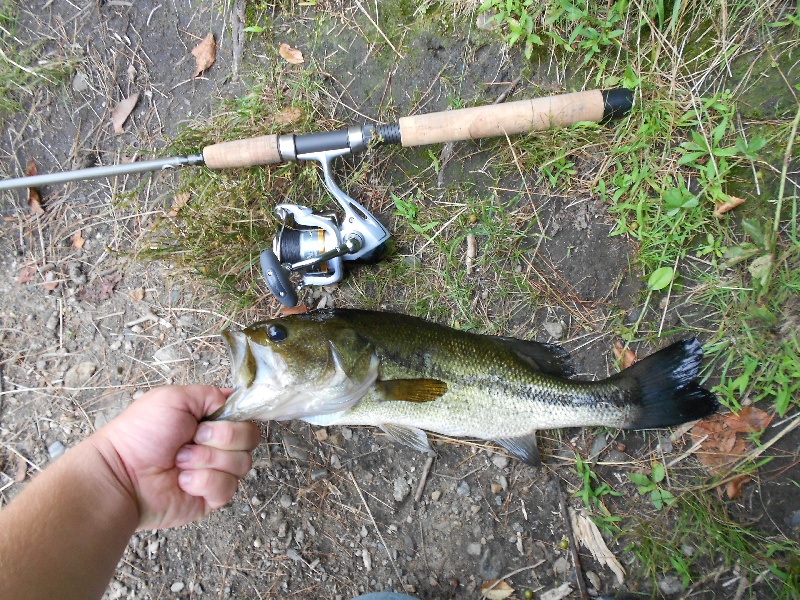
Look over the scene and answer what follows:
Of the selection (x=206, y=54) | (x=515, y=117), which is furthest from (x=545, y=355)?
(x=206, y=54)

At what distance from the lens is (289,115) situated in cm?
333

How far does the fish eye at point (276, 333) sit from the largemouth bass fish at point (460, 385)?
2 centimetres

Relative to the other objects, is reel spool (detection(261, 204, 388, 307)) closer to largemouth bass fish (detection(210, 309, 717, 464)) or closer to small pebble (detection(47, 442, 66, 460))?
largemouth bass fish (detection(210, 309, 717, 464))

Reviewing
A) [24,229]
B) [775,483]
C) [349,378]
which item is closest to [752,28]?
[775,483]

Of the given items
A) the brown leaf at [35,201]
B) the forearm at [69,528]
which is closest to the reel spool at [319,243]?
the forearm at [69,528]

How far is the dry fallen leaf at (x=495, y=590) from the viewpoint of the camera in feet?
9.73

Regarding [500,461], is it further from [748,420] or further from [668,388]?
[748,420]

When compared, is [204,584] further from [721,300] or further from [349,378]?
[721,300]

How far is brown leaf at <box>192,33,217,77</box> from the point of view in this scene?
3.58 metres

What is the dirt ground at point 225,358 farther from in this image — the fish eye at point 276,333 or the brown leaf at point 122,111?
the fish eye at point 276,333

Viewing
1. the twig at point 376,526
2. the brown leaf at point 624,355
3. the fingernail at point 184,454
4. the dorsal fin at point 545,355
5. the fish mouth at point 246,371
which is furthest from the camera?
the twig at point 376,526

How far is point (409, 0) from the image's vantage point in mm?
3293

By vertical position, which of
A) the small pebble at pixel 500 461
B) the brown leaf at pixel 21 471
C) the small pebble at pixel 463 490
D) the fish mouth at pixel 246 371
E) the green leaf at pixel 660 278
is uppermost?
the fish mouth at pixel 246 371

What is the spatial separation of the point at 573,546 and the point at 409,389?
153 cm
